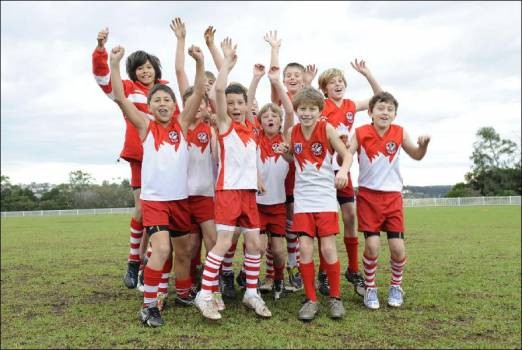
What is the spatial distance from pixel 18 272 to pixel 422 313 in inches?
283

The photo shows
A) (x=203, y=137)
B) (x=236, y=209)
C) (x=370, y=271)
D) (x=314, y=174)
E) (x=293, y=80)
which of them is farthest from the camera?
(x=293, y=80)

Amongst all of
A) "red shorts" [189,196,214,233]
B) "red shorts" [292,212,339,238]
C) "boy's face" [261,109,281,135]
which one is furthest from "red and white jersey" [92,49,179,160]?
"red shorts" [292,212,339,238]

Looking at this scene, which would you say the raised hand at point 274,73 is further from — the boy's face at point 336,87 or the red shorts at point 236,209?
the red shorts at point 236,209

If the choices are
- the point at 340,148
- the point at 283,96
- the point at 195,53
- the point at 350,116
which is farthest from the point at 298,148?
the point at 195,53

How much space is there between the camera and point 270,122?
577 cm

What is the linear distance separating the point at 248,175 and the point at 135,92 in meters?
1.78

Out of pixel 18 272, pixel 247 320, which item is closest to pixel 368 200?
pixel 247 320

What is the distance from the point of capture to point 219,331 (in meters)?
4.44

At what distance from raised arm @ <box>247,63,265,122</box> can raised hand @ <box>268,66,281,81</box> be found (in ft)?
0.56

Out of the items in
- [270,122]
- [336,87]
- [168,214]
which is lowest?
[168,214]

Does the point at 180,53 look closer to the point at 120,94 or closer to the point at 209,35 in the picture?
the point at 209,35

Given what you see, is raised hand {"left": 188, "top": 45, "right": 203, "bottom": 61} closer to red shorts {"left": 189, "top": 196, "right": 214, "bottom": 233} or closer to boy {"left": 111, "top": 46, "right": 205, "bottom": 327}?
boy {"left": 111, "top": 46, "right": 205, "bottom": 327}

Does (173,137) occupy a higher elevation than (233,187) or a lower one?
higher

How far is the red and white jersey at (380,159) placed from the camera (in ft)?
17.6
